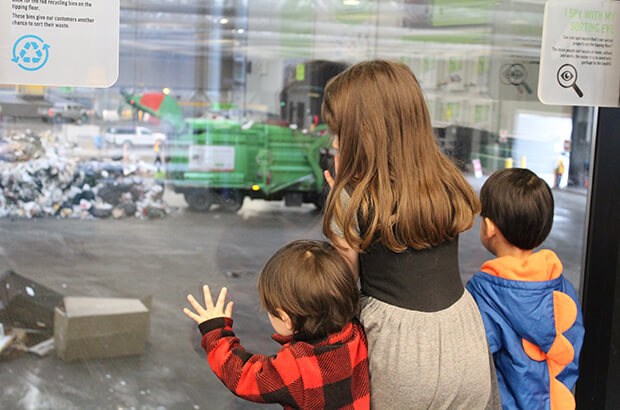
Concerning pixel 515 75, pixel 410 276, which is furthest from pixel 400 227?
pixel 515 75

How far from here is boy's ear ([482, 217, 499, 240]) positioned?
5.44ft

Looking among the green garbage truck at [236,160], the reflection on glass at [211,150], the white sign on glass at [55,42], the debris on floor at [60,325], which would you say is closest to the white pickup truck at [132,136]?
the reflection on glass at [211,150]

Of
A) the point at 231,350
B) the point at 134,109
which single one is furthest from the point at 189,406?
the point at 134,109

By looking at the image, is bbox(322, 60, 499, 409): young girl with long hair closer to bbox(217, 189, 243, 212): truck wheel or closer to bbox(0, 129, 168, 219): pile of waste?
bbox(0, 129, 168, 219): pile of waste

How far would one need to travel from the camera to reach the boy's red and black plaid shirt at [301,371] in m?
1.24

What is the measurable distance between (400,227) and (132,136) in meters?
3.26

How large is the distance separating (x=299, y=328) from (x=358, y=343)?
0.13 meters

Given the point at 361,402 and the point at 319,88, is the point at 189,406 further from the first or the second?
the point at 319,88

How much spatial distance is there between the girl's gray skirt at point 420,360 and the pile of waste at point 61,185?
274 centimetres

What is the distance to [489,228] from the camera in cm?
167

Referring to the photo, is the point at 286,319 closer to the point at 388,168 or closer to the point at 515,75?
the point at 388,168

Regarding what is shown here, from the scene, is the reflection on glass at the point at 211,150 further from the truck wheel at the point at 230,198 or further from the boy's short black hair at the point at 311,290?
the boy's short black hair at the point at 311,290

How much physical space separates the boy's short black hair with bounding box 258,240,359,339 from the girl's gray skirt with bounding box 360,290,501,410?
0.09 meters

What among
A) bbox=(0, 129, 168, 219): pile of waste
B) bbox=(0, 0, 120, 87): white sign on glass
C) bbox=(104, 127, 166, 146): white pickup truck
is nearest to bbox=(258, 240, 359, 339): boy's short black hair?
bbox=(0, 0, 120, 87): white sign on glass
